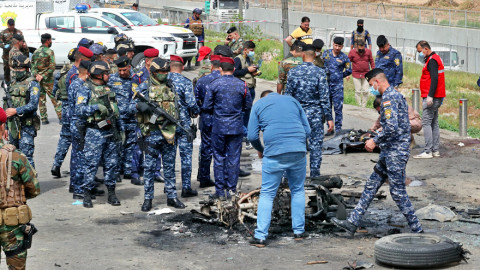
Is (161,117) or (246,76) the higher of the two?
(246,76)

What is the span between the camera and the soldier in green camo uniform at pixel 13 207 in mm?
6270

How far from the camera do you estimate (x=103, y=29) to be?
77.5 ft

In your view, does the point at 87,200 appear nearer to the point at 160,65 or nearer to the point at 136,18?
the point at 160,65

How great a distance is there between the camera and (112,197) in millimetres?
10359

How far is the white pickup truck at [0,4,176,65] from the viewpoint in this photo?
23531 mm

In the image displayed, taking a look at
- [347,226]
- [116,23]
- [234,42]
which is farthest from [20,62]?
[116,23]

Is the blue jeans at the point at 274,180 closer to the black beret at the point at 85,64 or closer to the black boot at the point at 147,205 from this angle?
the black boot at the point at 147,205

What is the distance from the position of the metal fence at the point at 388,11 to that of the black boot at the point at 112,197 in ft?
106

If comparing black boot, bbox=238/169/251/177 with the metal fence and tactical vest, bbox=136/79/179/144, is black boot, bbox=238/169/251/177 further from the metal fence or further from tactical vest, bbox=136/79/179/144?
the metal fence

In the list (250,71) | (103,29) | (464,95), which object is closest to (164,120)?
(250,71)

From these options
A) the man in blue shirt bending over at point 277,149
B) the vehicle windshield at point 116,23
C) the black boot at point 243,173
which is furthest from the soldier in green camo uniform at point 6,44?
the man in blue shirt bending over at point 277,149

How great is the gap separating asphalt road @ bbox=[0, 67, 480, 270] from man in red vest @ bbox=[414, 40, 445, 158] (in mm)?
968

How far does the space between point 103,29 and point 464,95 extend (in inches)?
491

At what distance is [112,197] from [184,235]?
1896mm
